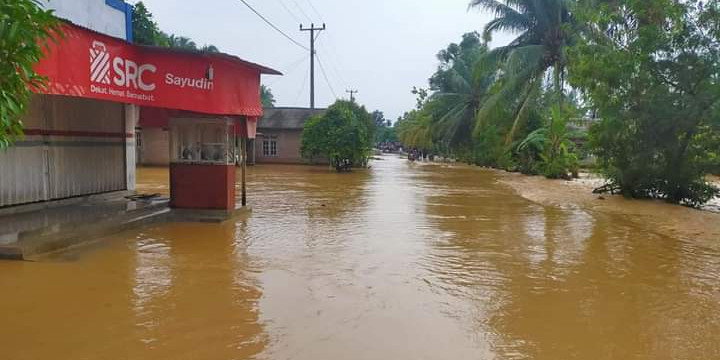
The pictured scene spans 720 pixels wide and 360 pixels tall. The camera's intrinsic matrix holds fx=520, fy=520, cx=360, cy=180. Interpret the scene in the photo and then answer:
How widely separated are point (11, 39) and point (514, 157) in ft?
98.7

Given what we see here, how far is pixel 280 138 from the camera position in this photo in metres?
36.1

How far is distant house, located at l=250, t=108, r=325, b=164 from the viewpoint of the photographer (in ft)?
117

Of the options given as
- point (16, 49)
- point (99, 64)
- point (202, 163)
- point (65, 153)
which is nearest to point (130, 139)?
point (65, 153)

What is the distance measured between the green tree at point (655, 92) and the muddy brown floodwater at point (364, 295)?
4.78 meters

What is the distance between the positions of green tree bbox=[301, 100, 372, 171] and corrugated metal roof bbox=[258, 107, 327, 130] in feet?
18.2

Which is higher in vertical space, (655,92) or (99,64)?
(655,92)

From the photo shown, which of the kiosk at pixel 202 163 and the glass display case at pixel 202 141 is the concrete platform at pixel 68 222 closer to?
the kiosk at pixel 202 163

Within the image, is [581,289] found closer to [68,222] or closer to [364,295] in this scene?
[364,295]

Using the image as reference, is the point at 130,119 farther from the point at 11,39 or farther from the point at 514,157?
the point at 514,157

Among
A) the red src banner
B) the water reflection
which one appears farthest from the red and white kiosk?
the water reflection

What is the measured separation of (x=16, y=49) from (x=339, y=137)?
2637cm

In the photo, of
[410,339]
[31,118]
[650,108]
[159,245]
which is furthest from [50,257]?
[650,108]

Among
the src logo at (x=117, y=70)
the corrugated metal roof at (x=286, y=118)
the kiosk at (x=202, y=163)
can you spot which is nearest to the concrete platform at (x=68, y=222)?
the kiosk at (x=202, y=163)

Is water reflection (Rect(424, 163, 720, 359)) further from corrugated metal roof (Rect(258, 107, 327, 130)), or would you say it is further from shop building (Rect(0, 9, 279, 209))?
corrugated metal roof (Rect(258, 107, 327, 130))
